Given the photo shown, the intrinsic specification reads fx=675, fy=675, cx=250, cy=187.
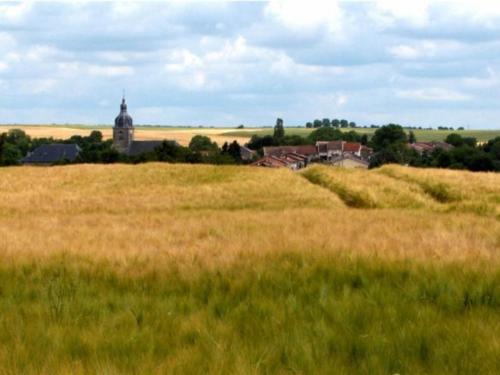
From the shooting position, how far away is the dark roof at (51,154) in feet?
529

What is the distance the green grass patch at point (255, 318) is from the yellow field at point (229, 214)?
0.74 meters

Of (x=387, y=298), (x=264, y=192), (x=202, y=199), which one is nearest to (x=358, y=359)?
(x=387, y=298)

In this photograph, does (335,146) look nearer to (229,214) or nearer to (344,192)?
(344,192)

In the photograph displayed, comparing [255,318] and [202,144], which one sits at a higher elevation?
[255,318]

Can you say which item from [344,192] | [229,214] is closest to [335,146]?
[344,192]

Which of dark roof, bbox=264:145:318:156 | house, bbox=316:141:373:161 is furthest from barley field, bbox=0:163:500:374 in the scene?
house, bbox=316:141:373:161

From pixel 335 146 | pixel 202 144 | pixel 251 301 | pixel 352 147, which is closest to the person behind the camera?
pixel 251 301

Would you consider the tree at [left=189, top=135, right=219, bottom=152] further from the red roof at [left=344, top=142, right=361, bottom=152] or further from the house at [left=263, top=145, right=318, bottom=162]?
the red roof at [left=344, top=142, right=361, bottom=152]

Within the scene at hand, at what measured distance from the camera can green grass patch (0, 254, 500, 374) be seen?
4.17 metres

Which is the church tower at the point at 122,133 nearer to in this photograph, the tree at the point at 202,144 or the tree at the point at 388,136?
the tree at the point at 202,144

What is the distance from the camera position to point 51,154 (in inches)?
6447

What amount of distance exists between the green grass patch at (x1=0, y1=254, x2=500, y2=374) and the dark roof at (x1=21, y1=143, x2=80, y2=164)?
520 feet

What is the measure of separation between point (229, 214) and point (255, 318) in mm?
13212

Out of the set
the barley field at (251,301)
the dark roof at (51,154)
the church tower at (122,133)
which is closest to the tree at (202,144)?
the dark roof at (51,154)
